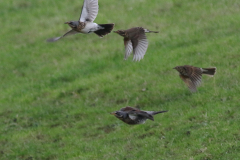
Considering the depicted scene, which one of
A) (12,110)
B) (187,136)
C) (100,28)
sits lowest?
(12,110)

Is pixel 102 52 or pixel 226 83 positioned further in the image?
pixel 102 52

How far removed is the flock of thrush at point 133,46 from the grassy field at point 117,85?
2.29 meters

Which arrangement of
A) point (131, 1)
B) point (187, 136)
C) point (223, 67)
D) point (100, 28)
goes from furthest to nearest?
point (131, 1)
point (223, 67)
point (187, 136)
point (100, 28)

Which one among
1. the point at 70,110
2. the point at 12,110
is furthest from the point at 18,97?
the point at 70,110

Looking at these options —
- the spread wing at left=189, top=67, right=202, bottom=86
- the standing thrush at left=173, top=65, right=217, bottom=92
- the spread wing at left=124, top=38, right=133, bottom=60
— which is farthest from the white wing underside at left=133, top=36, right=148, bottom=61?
the spread wing at left=189, top=67, right=202, bottom=86

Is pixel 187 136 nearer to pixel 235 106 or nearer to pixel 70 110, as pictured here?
pixel 235 106

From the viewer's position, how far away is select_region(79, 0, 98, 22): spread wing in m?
10.3

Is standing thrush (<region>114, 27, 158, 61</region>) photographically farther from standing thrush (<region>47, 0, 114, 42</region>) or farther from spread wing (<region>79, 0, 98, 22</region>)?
spread wing (<region>79, 0, 98, 22</region>)

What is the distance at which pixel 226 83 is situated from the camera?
14719 mm

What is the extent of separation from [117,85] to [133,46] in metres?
6.44

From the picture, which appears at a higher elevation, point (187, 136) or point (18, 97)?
point (187, 136)

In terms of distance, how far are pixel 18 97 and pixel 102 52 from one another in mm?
3725

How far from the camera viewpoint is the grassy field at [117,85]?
12500mm

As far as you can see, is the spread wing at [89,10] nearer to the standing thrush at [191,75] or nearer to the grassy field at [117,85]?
the standing thrush at [191,75]
